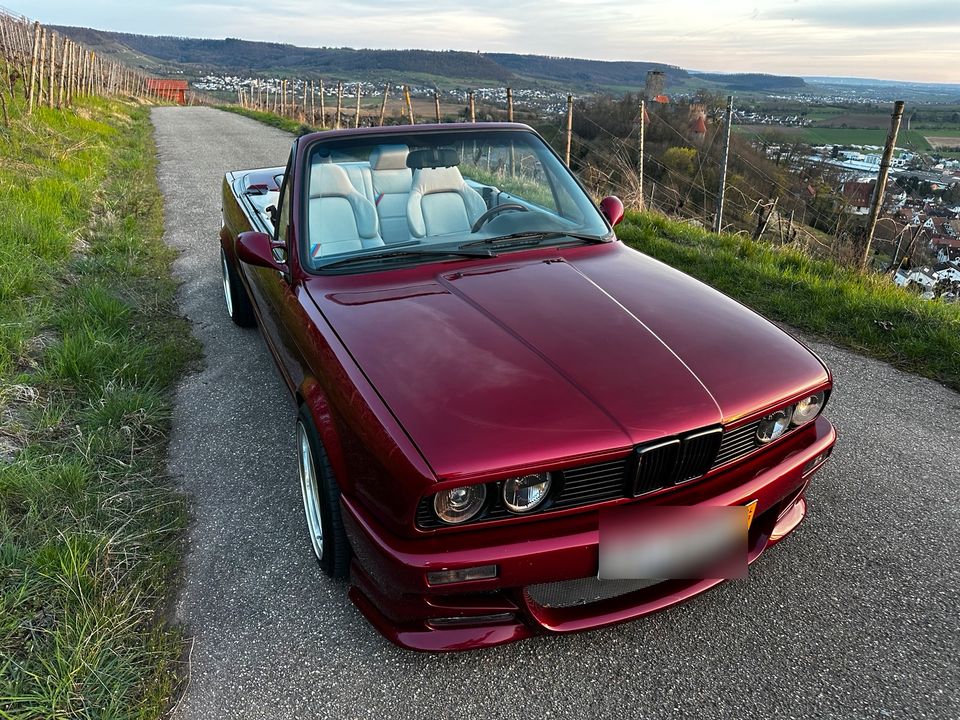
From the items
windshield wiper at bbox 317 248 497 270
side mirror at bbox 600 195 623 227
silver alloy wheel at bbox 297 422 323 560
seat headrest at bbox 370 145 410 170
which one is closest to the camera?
silver alloy wheel at bbox 297 422 323 560

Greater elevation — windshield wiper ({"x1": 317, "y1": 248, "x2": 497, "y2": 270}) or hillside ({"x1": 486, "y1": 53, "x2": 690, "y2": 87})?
hillside ({"x1": 486, "y1": 53, "x2": 690, "y2": 87})

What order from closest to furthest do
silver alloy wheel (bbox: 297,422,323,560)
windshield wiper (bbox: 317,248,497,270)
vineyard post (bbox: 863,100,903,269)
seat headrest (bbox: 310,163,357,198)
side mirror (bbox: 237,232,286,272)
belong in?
silver alloy wheel (bbox: 297,422,323,560)
windshield wiper (bbox: 317,248,497,270)
side mirror (bbox: 237,232,286,272)
seat headrest (bbox: 310,163,357,198)
vineyard post (bbox: 863,100,903,269)

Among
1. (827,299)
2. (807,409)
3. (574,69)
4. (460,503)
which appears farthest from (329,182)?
(574,69)

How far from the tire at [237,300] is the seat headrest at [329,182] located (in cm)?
169

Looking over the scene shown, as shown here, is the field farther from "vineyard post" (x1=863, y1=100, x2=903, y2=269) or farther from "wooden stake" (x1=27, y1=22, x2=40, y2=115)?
"wooden stake" (x1=27, y1=22, x2=40, y2=115)

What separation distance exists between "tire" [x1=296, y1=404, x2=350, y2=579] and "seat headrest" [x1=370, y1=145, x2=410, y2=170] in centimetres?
129

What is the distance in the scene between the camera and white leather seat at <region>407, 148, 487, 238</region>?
296cm

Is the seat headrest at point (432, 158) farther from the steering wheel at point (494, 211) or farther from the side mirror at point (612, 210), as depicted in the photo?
the side mirror at point (612, 210)

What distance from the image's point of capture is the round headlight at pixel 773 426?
2043 mm

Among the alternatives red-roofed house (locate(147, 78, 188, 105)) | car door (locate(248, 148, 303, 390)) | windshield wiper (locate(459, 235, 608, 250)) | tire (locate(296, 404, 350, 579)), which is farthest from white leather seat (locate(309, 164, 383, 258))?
red-roofed house (locate(147, 78, 188, 105))

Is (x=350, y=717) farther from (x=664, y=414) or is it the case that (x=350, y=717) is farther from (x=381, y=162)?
(x=381, y=162)

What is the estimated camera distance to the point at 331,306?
96.4 inches

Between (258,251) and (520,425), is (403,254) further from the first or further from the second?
(520,425)

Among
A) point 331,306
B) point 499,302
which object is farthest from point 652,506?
point 331,306
